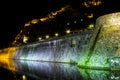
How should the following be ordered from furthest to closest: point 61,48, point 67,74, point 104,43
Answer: point 61,48 → point 104,43 → point 67,74

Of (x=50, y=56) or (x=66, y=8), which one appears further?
(x=66, y=8)

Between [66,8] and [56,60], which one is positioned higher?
[66,8]

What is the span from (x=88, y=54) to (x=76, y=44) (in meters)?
7.08

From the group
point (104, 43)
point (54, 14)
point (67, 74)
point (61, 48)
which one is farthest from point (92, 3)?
point (67, 74)

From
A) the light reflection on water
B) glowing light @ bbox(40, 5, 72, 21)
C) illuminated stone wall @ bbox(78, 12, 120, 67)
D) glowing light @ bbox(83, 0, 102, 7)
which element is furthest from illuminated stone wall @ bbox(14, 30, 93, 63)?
glowing light @ bbox(40, 5, 72, 21)

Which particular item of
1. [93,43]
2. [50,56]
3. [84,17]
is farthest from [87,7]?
[93,43]

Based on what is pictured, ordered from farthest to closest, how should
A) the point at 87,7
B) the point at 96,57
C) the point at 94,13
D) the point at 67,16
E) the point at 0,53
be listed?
the point at 0,53 < the point at 67,16 < the point at 87,7 < the point at 94,13 < the point at 96,57

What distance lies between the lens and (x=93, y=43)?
2952 centimetres

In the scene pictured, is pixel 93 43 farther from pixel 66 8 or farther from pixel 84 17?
pixel 66 8

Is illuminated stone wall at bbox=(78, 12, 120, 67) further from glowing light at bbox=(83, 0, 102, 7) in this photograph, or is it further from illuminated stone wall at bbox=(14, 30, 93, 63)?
glowing light at bbox=(83, 0, 102, 7)

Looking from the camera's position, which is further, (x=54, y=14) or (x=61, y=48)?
(x=54, y=14)

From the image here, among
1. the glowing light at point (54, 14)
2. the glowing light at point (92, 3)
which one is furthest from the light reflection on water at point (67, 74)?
the glowing light at point (54, 14)

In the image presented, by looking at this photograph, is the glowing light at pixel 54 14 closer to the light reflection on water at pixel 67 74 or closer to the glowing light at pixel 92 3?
the glowing light at pixel 92 3

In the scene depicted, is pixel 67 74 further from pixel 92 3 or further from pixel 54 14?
pixel 54 14
